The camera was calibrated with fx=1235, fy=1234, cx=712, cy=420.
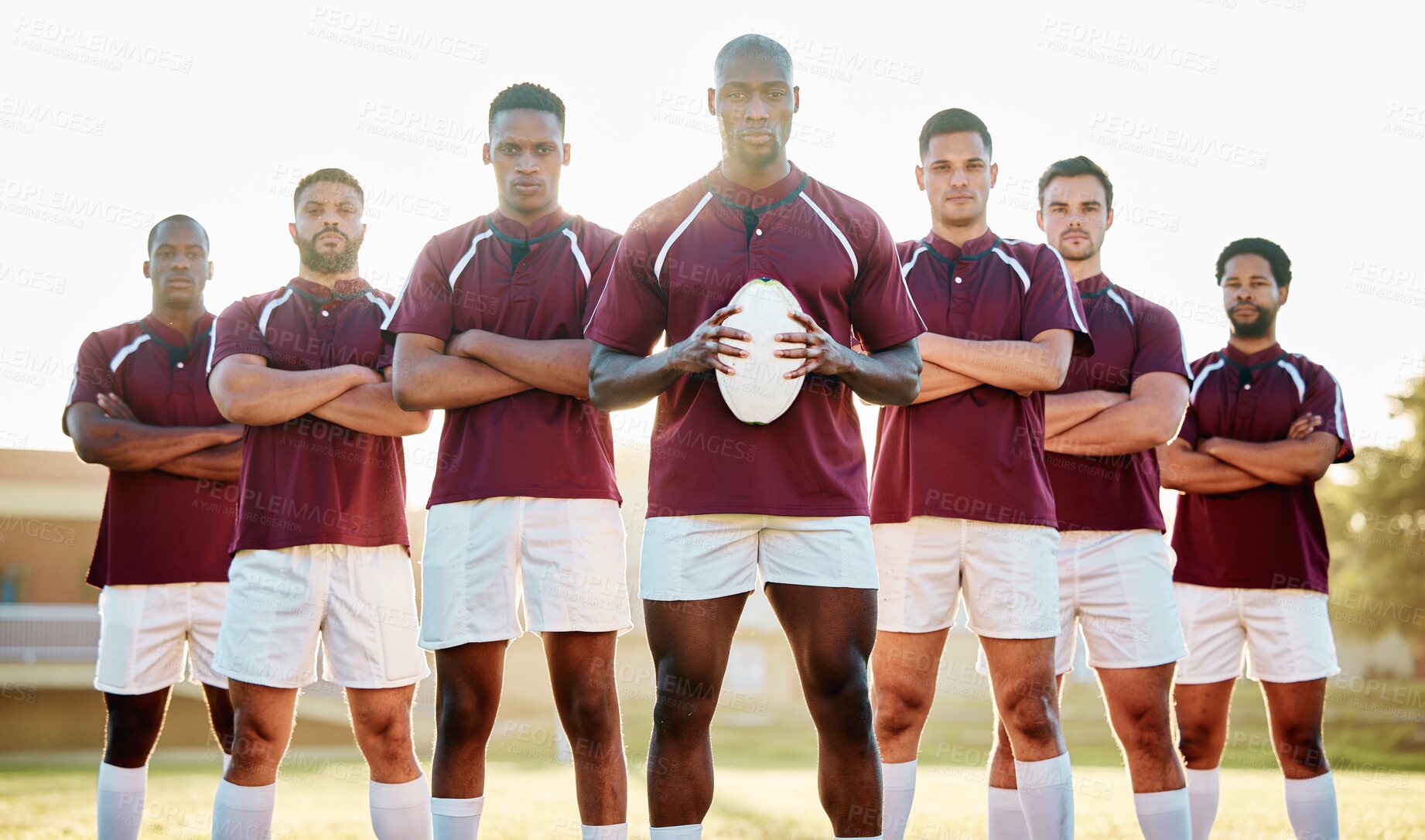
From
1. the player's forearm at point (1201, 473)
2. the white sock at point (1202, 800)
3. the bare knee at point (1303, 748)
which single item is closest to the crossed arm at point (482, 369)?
the player's forearm at point (1201, 473)

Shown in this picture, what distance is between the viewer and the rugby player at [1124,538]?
4.87 metres

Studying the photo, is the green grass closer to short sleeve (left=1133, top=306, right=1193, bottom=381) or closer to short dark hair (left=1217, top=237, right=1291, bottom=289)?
short dark hair (left=1217, top=237, right=1291, bottom=289)

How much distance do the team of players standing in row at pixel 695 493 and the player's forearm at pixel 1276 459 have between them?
0.02 metres

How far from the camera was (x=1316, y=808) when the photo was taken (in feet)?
18.2

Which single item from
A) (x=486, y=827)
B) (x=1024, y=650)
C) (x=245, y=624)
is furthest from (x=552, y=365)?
(x=486, y=827)

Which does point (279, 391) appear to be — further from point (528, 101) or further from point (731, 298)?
point (731, 298)

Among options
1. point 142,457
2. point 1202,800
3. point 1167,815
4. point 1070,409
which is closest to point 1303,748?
point 1202,800

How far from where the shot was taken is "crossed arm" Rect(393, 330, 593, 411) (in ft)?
13.3

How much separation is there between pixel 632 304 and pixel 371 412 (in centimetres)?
137

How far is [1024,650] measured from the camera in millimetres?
4305

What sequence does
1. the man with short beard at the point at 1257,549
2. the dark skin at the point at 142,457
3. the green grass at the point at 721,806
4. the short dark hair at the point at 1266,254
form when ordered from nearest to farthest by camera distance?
1. the dark skin at the point at 142,457
2. the man with short beard at the point at 1257,549
3. the short dark hair at the point at 1266,254
4. the green grass at the point at 721,806

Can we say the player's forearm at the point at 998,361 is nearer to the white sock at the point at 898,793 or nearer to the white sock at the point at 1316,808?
the white sock at the point at 898,793

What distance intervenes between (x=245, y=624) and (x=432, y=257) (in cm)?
154

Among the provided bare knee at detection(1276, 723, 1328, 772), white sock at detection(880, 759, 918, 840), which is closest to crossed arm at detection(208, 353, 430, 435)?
white sock at detection(880, 759, 918, 840)
